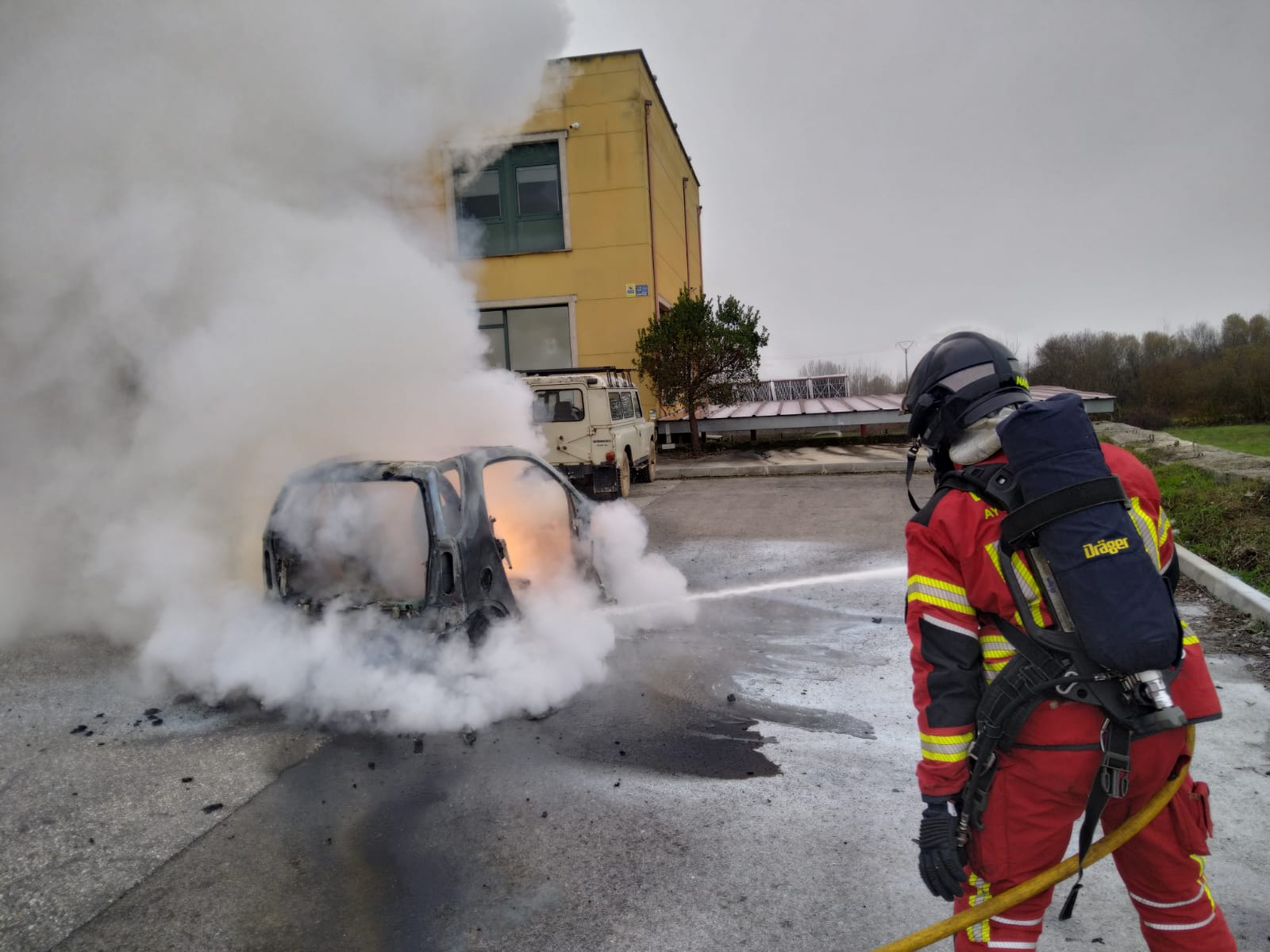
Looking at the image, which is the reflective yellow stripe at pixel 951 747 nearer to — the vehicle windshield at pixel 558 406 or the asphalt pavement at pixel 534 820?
the asphalt pavement at pixel 534 820

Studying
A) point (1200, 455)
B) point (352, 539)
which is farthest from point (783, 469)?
point (352, 539)

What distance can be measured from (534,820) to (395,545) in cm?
209

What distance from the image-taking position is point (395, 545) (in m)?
4.77

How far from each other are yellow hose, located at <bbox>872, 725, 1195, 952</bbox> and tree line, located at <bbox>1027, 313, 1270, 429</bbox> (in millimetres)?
24174

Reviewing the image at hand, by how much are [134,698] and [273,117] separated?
5205 mm

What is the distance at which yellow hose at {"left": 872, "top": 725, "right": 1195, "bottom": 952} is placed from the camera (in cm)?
186

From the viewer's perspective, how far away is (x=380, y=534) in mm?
4766


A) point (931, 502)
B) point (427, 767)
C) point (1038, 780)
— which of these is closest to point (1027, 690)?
point (1038, 780)

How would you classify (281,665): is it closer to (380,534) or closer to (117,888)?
(380,534)

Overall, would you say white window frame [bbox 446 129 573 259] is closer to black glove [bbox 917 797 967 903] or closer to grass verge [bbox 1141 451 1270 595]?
grass verge [bbox 1141 451 1270 595]

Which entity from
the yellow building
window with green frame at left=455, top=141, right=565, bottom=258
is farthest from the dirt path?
window with green frame at left=455, top=141, right=565, bottom=258

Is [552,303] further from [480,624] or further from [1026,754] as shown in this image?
[1026,754]

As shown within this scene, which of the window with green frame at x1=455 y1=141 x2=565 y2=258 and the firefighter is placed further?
the window with green frame at x1=455 y1=141 x2=565 y2=258

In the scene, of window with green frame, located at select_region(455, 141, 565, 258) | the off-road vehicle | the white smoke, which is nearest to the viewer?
the white smoke
